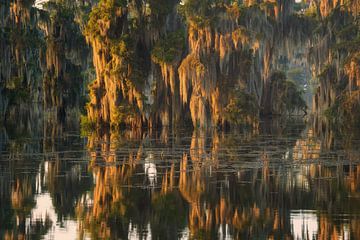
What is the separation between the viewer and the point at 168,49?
46719 mm

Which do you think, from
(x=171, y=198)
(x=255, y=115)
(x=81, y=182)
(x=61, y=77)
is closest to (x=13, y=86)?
(x=61, y=77)

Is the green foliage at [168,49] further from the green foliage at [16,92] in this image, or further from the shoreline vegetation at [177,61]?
the green foliage at [16,92]

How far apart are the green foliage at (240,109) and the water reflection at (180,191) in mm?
15372

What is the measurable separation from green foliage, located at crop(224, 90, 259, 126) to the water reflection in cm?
1537

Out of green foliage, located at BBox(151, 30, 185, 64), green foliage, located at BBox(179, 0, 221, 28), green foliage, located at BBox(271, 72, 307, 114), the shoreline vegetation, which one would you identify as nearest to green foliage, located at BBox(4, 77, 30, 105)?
the shoreline vegetation

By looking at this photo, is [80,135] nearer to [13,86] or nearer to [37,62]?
[13,86]

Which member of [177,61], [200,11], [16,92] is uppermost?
[200,11]

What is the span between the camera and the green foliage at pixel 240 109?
153 feet

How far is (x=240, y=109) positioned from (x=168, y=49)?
526cm

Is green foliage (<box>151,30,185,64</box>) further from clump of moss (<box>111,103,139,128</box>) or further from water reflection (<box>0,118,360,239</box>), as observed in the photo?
water reflection (<box>0,118,360,239</box>)

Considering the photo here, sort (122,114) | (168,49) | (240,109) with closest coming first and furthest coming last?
(122,114), (168,49), (240,109)

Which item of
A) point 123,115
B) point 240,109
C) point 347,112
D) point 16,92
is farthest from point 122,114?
point 347,112

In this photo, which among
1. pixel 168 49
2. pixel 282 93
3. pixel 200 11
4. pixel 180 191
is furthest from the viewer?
pixel 282 93

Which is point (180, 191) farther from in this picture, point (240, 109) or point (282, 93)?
point (282, 93)
